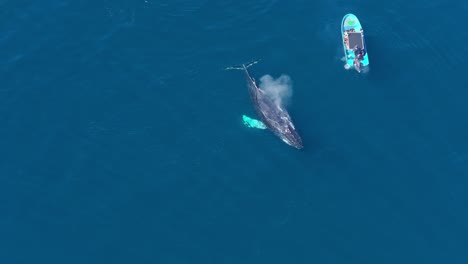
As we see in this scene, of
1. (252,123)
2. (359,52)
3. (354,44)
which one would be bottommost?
(252,123)

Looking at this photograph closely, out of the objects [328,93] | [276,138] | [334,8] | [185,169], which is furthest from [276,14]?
[185,169]

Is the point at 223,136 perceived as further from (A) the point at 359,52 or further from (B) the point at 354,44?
(B) the point at 354,44

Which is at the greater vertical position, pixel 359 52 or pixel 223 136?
pixel 359 52

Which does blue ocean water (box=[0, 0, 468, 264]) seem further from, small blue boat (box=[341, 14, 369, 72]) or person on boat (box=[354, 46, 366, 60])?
person on boat (box=[354, 46, 366, 60])

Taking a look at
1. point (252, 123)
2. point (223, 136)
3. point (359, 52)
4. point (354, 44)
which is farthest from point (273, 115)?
point (354, 44)

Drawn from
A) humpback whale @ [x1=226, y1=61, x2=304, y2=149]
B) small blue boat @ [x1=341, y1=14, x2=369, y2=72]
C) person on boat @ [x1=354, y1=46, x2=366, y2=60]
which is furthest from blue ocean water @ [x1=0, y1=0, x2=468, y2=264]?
person on boat @ [x1=354, y1=46, x2=366, y2=60]

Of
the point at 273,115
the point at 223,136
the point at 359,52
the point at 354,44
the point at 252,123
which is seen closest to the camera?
the point at 273,115
